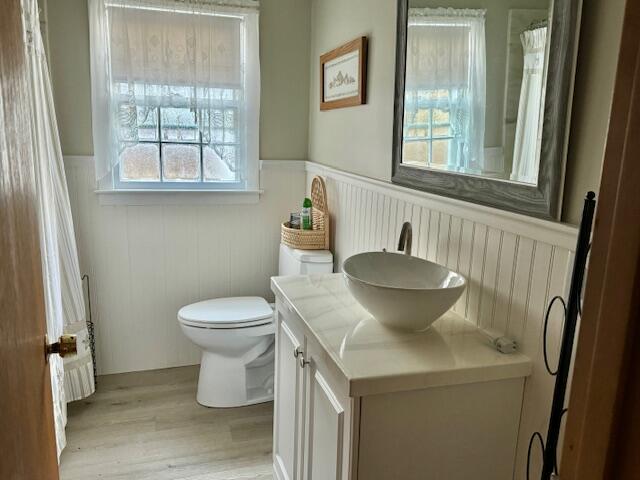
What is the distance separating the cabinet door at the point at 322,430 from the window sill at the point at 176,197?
166cm

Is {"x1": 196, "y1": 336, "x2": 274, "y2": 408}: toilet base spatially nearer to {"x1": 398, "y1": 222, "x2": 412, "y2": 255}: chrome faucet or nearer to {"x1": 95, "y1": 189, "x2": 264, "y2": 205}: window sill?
{"x1": 95, "y1": 189, "x2": 264, "y2": 205}: window sill

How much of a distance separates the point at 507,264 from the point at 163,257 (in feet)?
6.98

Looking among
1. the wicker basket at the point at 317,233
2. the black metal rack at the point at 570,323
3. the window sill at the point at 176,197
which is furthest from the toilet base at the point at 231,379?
the black metal rack at the point at 570,323

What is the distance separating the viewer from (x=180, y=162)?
2977 millimetres

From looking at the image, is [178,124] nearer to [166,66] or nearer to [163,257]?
[166,66]

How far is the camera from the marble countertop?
4.15 feet

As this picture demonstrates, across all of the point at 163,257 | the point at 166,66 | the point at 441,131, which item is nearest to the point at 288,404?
the point at 441,131

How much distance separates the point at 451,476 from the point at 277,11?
2554 millimetres

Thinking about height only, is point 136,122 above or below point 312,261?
above

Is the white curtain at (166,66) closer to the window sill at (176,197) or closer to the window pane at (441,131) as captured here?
the window sill at (176,197)

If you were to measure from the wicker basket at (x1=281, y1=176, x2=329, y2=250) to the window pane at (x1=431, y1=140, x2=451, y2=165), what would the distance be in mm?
1012

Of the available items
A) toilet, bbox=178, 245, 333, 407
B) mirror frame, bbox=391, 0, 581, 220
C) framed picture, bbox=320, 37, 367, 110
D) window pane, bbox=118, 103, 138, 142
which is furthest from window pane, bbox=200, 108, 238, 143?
mirror frame, bbox=391, 0, 581, 220

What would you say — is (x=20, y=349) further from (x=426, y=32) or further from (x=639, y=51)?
(x=426, y=32)

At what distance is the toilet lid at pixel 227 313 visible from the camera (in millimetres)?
2605
